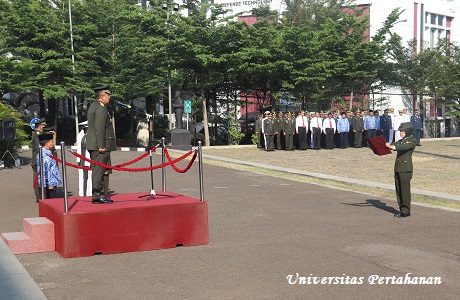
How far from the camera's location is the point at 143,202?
905 cm

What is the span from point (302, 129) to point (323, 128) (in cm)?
137

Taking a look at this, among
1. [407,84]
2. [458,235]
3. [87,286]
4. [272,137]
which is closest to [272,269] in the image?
[87,286]

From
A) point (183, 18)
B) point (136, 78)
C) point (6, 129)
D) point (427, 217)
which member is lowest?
point (427, 217)

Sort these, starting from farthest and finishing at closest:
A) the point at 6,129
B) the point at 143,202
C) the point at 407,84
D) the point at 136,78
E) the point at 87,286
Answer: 1. the point at 407,84
2. the point at 136,78
3. the point at 6,129
4. the point at 143,202
5. the point at 87,286

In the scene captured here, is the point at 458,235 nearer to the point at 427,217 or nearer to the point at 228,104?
the point at 427,217

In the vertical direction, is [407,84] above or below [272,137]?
above

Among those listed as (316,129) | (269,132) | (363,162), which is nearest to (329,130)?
(316,129)

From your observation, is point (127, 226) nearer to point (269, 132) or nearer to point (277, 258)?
point (277, 258)

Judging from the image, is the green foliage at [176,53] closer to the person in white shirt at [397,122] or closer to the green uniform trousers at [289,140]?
the green uniform trousers at [289,140]

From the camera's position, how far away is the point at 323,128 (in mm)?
29672

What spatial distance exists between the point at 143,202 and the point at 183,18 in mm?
23580

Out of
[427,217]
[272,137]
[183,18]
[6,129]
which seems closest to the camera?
[427,217]

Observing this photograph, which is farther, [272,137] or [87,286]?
[272,137]

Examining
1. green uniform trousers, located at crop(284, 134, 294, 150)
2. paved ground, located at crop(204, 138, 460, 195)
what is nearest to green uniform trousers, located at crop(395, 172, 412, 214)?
paved ground, located at crop(204, 138, 460, 195)
